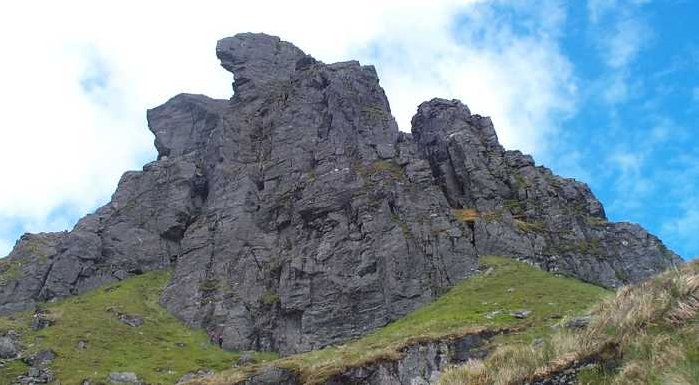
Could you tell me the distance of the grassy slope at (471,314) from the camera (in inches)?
2386

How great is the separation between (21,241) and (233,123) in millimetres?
42568

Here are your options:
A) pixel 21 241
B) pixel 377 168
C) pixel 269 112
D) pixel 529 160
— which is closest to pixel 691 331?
pixel 377 168

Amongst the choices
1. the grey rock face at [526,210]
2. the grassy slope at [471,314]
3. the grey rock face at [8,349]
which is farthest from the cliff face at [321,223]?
the grey rock face at [8,349]

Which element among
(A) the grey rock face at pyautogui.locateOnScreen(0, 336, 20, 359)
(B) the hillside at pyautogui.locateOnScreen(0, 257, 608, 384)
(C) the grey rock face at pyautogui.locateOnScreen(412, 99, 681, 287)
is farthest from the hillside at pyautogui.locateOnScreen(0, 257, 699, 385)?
(C) the grey rock face at pyautogui.locateOnScreen(412, 99, 681, 287)

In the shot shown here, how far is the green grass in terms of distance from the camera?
75.3 metres

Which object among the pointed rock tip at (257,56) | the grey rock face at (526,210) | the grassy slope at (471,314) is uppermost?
the pointed rock tip at (257,56)

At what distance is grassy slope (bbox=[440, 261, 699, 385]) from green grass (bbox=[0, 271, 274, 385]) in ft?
216

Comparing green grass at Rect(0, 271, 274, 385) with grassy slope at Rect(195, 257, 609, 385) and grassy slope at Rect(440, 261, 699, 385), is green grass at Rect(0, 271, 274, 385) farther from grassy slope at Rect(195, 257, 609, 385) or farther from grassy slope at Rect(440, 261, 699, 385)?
grassy slope at Rect(440, 261, 699, 385)

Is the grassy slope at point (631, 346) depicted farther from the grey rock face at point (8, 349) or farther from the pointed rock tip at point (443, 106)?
the pointed rock tip at point (443, 106)

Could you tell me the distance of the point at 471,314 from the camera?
68438mm

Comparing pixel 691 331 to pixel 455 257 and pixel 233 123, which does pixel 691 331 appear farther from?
pixel 233 123

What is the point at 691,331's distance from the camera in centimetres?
1120

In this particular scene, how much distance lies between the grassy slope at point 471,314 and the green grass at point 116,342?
40.6ft

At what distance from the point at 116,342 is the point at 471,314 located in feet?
145
